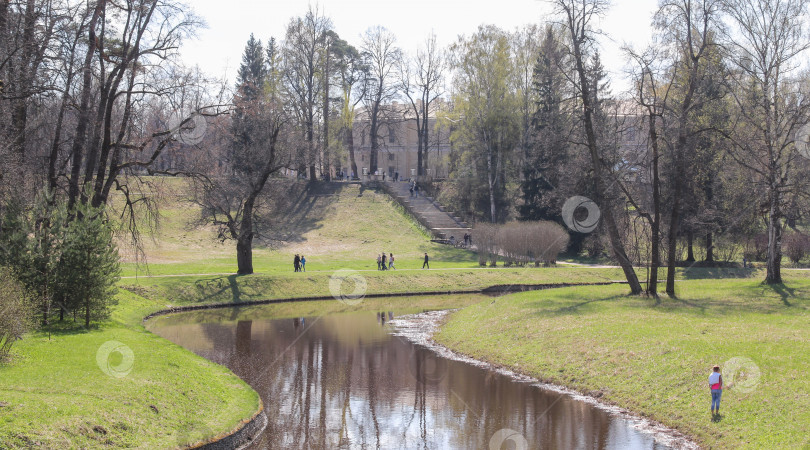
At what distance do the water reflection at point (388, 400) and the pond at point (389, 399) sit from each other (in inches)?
0.9

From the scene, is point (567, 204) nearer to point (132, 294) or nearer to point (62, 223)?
point (132, 294)

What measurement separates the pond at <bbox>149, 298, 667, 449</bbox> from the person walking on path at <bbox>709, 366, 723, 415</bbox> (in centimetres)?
141

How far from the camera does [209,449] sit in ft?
39.0

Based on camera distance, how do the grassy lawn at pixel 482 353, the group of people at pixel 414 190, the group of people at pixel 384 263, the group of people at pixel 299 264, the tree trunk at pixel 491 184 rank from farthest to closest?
the group of people at pixel 414 190, the tree trunk at pixel 491 184, the group of people at pixel 384 263, the group of people at pixel 299 264, the grassy lawn at pixel 482 353

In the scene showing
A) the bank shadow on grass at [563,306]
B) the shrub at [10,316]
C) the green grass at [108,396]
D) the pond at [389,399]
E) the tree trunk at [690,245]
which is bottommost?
the pond at [389,399]

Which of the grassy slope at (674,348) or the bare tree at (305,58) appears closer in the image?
the grassy slope at (674,348)

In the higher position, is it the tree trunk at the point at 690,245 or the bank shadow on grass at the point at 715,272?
the tree trunk at the point at 690,245

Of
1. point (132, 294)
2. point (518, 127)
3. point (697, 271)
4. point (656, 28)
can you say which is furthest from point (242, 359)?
point (518, 127)

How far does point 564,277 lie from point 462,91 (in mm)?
22453

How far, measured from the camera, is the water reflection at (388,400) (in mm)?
12930

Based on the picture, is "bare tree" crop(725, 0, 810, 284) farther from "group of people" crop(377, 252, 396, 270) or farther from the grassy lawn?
"group of people" crop(377, 252, 396, 270)

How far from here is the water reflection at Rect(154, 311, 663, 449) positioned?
12930mm

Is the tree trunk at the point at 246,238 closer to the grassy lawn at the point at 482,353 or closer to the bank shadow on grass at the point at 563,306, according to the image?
the grassy lawn at the point at 482,353

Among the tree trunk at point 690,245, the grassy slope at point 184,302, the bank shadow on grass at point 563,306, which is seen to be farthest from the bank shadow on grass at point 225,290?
the tree trunk at point 690,245
